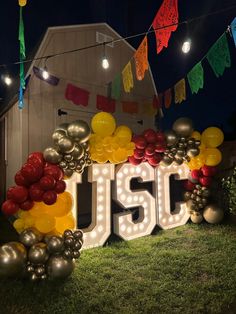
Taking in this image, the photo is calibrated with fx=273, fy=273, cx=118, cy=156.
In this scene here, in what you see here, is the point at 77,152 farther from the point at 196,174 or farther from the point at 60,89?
the point at 196,174

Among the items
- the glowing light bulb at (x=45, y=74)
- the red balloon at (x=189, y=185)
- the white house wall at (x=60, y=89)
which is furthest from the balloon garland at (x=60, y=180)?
the white house wall at (x=60, y=89)

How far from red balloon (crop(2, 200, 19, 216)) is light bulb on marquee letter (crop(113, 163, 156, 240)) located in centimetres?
208

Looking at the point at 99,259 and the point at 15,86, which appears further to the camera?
the point at 15,86

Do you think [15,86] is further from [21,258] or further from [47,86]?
[21,258]

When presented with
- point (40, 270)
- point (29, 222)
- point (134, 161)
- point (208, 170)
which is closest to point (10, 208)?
point (29, 222)

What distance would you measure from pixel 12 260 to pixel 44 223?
687mm

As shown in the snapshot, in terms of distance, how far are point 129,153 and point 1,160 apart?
5.13m

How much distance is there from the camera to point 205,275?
4.05 m

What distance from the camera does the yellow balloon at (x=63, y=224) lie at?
14.8 ft

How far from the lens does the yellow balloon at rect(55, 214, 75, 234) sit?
451cm

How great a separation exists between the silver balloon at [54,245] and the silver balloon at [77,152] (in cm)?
138

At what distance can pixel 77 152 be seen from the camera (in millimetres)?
4703

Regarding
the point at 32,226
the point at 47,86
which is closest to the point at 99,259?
the point at 32,226

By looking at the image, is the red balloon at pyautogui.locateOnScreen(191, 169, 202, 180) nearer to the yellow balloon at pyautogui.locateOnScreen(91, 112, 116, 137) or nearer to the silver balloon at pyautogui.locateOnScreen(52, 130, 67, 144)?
the yellow balloon at pyautogui.locateOnScreen(91, 112, 116, 137)
